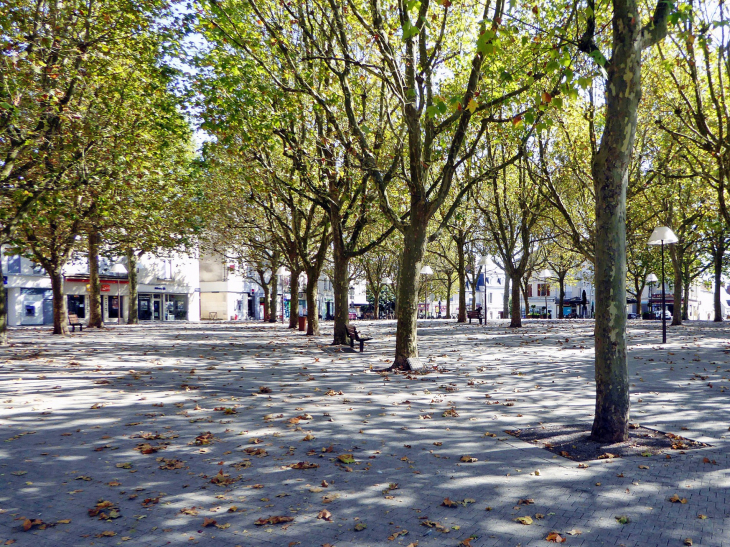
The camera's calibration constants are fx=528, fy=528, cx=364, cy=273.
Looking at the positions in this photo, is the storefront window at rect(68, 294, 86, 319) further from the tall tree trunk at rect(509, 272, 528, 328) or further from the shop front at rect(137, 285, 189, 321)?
the tall tree trunk at rect(509, 272, 528, 328)

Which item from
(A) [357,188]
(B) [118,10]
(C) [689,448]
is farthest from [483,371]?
(B) [118,10]

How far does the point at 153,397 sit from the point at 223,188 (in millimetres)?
18870

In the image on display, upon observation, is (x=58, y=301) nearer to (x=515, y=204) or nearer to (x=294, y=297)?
(x=294, y=297)

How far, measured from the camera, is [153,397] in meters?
8.83

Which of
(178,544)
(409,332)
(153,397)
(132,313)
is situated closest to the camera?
(178,544)

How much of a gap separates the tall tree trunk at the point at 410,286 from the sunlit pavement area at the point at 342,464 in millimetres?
1003

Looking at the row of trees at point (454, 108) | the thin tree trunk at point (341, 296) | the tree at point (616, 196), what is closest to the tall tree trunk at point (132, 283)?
the row of trees at point (454, 108)

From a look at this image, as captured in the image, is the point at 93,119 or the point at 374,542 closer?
the point at 374,542

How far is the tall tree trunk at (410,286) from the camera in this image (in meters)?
11.6

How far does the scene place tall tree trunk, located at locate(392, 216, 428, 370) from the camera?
11641 millimetres

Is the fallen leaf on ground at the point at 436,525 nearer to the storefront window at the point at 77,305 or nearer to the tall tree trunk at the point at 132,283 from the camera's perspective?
the tall tree trunk at the point at 132,283

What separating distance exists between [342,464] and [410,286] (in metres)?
6.88

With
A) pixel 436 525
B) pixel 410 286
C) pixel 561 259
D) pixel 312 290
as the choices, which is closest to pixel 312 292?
pixel 312 290

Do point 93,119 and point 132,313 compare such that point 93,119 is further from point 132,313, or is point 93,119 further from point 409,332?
point 132,313
